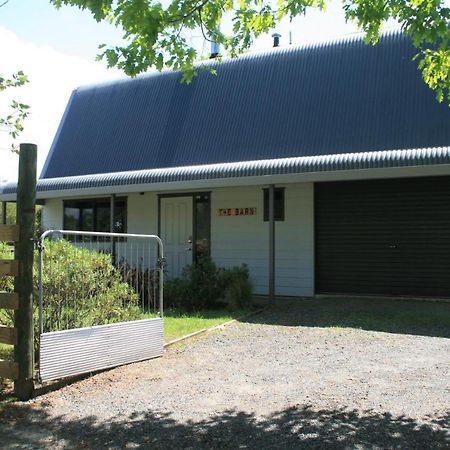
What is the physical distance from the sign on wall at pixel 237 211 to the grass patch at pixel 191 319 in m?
3.24

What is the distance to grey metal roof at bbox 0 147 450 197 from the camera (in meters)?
10.3

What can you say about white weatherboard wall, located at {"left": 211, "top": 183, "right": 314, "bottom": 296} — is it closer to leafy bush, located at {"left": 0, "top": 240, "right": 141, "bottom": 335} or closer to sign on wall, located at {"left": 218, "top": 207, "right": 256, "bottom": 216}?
sign on wall, located at {"left": 218, "top": 207, "right": 256, "bottom": 216}

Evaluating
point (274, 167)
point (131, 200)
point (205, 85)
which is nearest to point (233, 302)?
point (274, 167)

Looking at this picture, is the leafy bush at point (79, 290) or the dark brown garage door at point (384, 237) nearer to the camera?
the leafy bush at point (79, 290)

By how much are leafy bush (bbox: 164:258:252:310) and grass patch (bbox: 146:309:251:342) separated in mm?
287

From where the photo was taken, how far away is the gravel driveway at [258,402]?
182 inches

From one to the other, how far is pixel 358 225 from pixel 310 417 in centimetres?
836

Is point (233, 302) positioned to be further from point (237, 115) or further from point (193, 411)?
point (193, 411)

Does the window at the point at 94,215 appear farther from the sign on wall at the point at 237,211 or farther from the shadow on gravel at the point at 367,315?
the shadow on gravel at the point at 367,315

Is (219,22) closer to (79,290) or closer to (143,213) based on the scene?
(79,290)

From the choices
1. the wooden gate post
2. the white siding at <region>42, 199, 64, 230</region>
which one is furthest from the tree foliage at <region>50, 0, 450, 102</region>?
the white siding at <region>42, 199, 64, 230</region>

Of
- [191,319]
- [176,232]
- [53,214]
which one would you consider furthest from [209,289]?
[53,214]

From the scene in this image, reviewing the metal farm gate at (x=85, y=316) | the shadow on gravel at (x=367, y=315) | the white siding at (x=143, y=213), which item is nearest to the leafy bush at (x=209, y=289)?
the shadow on gravel at (x=367, y=315)

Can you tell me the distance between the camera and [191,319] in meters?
10.5
